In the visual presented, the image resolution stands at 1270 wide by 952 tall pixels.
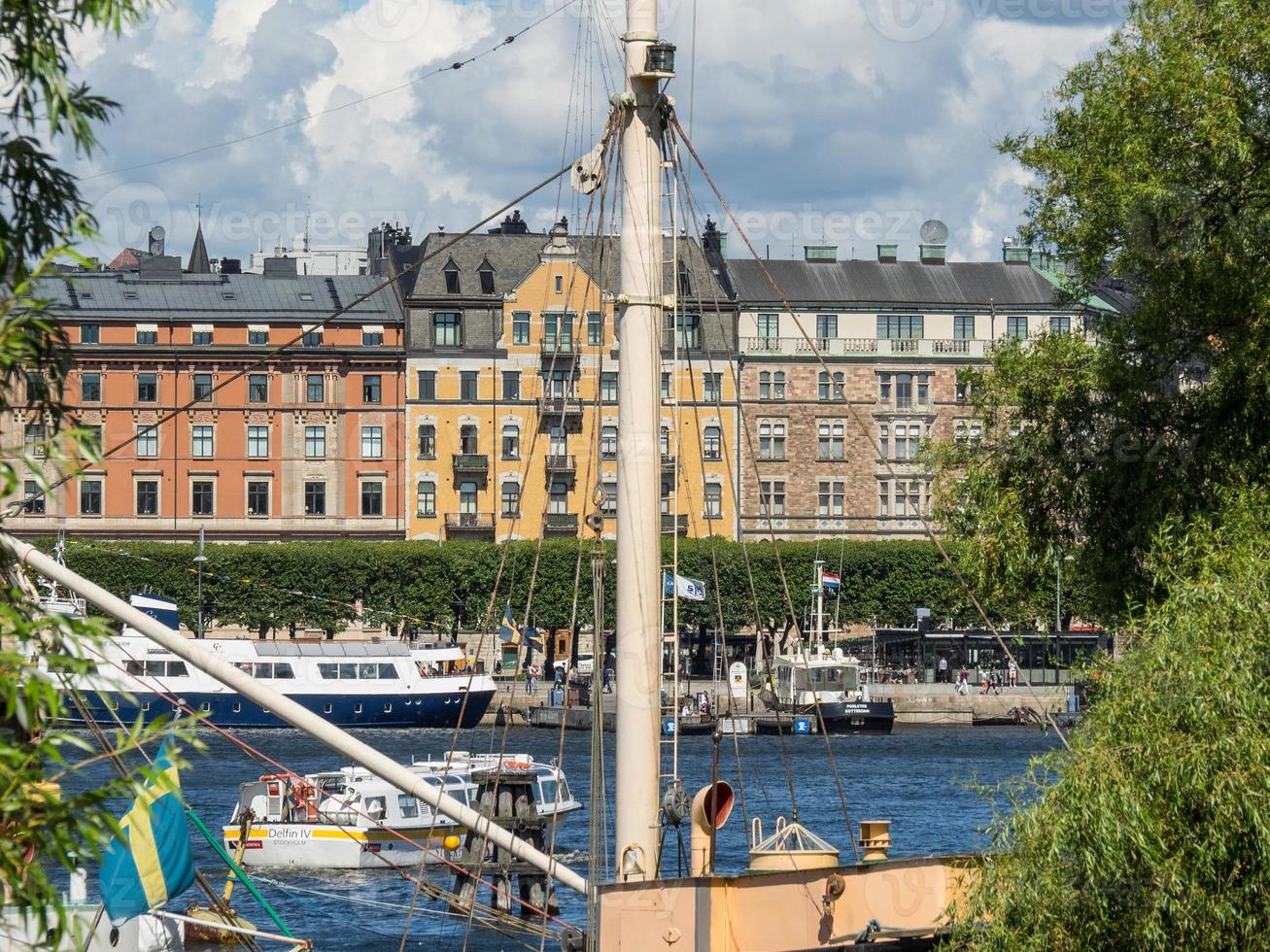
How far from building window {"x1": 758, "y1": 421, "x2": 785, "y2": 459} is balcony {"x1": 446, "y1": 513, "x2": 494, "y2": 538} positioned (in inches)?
645

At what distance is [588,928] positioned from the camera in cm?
1831

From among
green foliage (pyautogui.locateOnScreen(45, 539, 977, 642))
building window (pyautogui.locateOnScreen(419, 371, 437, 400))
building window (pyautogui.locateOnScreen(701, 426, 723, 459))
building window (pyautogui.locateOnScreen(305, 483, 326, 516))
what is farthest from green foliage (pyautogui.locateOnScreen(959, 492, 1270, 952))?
building window (pyautogui.locateOnScreen(305, 483, 326, 516))

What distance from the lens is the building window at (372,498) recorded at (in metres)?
112

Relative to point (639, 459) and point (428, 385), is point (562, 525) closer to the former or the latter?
point (428, 385)

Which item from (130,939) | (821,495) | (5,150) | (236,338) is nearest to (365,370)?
(236,338)

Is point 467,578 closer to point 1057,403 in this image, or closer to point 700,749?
point 700,749

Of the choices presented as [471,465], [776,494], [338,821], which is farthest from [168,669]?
[776,494]

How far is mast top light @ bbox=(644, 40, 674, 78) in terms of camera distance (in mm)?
18750

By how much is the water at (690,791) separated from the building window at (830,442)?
28.2 metres

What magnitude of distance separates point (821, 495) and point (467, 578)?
24.6 metres

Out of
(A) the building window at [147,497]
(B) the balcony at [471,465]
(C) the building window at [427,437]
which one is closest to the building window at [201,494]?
(A) the building window at [147,497]

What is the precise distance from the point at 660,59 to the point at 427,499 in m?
93.2

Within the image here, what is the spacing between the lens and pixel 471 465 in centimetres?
11106

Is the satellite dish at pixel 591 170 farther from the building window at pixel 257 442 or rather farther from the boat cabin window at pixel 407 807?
the building window at pixel 257 442
